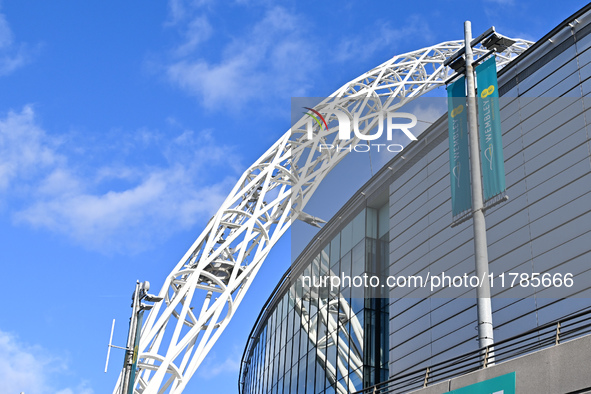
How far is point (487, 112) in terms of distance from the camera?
1798 cm

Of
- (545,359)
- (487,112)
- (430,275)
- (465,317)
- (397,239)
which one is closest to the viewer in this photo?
(545,359)

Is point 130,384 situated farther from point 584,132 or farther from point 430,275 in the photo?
point 584,132

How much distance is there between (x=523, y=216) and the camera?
25656 mm

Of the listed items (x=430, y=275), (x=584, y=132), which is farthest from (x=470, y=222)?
(x=584, y=132)

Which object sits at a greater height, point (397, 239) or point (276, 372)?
point (397, 239)

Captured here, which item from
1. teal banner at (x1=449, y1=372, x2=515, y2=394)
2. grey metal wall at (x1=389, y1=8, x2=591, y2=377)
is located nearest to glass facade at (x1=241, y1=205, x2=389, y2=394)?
grey metal wall at (x1=389, y1=8, x2=591, y2=377)

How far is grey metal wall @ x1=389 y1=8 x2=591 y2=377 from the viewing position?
2381cm

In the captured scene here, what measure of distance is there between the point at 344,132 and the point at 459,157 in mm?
23568

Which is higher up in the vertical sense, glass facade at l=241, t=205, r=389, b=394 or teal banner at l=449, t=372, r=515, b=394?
glass facade at l=241, t=205, r=389, b=394

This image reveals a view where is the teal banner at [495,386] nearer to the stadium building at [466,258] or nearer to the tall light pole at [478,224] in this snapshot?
the stadium building at [466,258]

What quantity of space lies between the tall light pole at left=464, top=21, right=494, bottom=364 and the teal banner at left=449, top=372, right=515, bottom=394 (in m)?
0.53

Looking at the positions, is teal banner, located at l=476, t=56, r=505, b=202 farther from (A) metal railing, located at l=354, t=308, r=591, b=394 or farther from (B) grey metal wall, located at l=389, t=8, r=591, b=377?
(B) grey metal wall, located at l=389, t=8, r=591, b=377

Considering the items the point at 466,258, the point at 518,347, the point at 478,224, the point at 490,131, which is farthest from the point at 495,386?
the point at 466,258

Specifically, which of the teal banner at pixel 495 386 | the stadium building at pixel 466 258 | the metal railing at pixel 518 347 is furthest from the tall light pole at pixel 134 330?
the teal banner at pixel 495 386
